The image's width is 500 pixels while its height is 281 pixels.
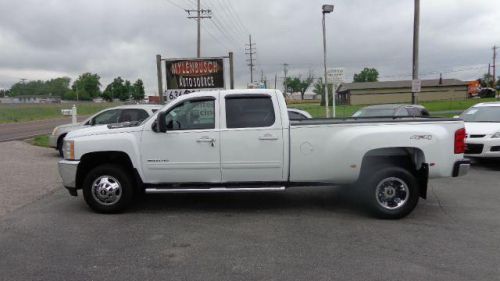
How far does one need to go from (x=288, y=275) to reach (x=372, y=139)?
8.96 ft

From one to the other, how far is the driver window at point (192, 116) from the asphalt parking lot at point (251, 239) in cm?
135

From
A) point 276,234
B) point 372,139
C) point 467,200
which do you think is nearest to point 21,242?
point 276,234

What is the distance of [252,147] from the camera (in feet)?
21.4

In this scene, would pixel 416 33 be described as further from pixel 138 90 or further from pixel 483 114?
pixel 138 90

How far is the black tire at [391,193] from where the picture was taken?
646 centimetres

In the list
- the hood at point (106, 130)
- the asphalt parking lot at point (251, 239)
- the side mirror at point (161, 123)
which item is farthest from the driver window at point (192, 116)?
the asphalt parking lot at point (251, 239)

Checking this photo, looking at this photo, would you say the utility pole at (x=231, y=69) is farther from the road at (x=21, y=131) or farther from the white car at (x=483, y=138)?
the road at (x=21, y=131)

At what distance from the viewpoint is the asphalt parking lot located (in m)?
4.59

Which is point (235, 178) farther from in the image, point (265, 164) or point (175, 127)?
point (175, 127)

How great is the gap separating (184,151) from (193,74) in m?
10.3

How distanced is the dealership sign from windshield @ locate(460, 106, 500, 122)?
8363mm

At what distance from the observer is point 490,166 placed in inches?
439

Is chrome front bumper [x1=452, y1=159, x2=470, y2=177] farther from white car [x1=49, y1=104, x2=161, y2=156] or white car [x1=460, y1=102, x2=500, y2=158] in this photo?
white car [x1=49, y1=104, x2=161, y2=156]

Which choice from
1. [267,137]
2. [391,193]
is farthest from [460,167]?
[267,137]
